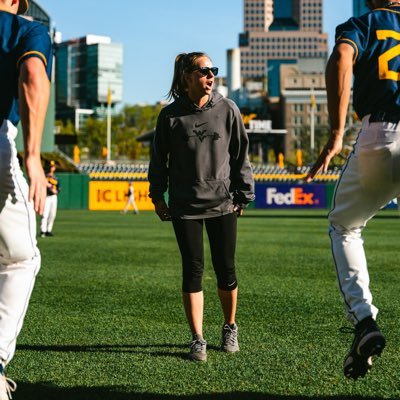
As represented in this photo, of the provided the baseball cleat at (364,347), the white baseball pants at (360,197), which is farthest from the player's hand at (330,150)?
the baseball cleat at (364,347)

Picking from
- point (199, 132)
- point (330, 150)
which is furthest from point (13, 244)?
point (199, 132)

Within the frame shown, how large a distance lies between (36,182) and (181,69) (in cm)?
194

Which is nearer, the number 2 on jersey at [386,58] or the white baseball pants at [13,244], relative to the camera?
the white baseball pants at [13,244]

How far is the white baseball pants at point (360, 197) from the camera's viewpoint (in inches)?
161

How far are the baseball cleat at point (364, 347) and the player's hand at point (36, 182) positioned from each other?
1675 millimetres

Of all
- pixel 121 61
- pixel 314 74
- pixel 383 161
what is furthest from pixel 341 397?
pixel 121 61

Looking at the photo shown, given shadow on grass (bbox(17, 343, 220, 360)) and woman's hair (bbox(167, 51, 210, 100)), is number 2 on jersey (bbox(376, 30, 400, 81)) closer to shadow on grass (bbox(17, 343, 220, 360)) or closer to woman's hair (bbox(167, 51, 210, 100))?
woman's hair (bbox(167, 51, 210, 100))

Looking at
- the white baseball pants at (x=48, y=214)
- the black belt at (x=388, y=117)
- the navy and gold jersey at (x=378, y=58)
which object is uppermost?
the navy and gold jersey at (x=378, y=58)

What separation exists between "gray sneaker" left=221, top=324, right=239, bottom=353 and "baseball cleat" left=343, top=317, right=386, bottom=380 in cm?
151

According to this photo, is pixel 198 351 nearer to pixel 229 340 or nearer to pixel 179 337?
pixel 229 340

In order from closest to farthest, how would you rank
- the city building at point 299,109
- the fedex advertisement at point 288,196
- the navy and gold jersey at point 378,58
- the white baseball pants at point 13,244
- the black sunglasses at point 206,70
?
1. the white baseball pants at point 13,244
2. the navy and gold jersey at point 378,58
3. the black sunglasses at point 206,70
4. the fedex advertisement at point 288,196
5. the city building at point 299,109

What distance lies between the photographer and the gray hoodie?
17.9 feet

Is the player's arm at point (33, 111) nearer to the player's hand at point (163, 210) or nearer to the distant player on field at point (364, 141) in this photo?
the distant player on field at point (364, 141)

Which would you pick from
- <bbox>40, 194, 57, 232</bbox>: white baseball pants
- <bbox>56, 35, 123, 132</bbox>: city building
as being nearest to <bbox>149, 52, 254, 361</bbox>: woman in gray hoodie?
<bbox>40, 194, 57, 232</bbox>: white baseball pants
